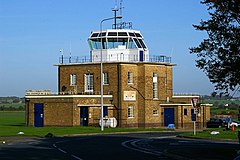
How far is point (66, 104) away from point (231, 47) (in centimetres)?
4265

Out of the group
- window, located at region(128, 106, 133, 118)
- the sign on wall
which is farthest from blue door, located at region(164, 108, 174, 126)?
the sign on wall

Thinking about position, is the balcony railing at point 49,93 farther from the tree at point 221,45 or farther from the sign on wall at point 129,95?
the tree at point 221,45

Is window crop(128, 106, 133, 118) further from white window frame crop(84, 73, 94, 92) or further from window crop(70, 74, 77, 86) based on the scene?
window crop(70, 74, 77, 86)

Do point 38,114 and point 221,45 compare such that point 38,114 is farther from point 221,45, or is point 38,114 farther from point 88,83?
point 221,45

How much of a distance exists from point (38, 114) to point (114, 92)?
9278 millimetres

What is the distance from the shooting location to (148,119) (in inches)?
2729

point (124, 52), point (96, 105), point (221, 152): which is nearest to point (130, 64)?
point (124, 52)

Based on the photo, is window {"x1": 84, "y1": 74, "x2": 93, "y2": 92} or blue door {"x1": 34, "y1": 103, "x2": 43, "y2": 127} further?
window {"x1": 84, "y1": 74, "x2": 93, "y2": 92}

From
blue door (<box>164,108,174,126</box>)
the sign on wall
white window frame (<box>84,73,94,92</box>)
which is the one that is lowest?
blue door (<box>164,108,174,126</box>)

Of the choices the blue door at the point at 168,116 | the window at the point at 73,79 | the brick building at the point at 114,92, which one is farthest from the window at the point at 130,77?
the window at the point at 73,79

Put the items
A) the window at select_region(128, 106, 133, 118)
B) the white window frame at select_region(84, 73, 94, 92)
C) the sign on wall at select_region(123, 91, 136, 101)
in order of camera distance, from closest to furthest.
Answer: the sign on wall at select_region(123, 91, 136, 101) < the window at select_region(128, 106, 133, 118) < the white window frame at select_region(84, 73, 94, 92)

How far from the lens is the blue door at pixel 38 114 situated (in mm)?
67637

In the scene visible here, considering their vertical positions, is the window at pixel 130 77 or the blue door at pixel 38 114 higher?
the window at pixel 130 77

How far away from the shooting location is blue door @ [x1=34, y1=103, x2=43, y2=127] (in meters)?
67.6
